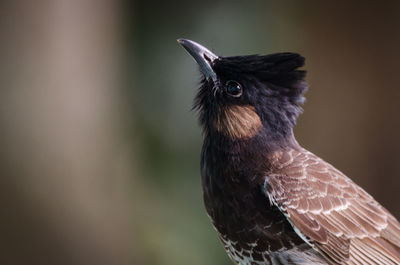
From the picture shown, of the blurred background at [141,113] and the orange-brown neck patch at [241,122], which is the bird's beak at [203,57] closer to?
the orange-brown neck patch at [241,122]

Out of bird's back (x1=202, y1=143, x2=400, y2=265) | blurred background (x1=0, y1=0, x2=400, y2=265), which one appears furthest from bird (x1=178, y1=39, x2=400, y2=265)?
blurred background (x1=0, y1=0, x2=400, y2=265)

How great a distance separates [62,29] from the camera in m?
5.84

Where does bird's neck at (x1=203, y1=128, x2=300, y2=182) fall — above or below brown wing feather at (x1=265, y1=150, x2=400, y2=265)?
above

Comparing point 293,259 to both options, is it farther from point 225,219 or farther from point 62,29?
point 62,29

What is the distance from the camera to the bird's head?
3.75 metres

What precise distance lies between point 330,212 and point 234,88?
3.21 ft

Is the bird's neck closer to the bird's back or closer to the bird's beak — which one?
the bird's back

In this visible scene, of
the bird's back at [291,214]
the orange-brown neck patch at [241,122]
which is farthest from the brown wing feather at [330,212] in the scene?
the orange-brown neck patch at [241,122]

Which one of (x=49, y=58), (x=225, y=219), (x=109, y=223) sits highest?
(x=49, y=58)

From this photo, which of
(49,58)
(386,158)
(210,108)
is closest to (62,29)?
(49,58)

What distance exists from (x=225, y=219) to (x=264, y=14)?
4351 mm

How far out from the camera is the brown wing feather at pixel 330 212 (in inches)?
142

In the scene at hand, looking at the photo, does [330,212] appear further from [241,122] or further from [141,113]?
[141,113]

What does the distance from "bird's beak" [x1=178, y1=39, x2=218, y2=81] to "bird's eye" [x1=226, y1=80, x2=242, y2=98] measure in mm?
101
